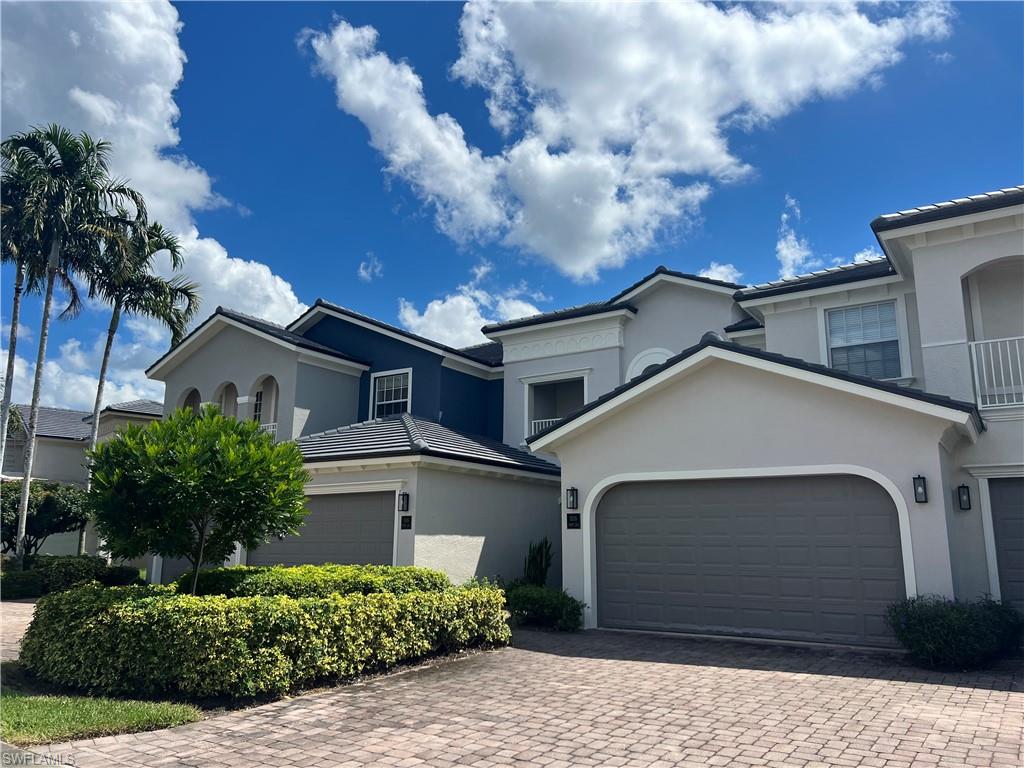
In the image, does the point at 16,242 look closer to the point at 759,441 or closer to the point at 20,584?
the point at 20,584

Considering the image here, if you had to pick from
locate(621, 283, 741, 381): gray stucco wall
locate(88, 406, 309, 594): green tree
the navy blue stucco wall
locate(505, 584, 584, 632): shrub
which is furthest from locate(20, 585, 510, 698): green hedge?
locate(621, 283, 741, 381): gray stucco wall

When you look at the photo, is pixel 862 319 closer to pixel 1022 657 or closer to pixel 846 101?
pixel 846 101

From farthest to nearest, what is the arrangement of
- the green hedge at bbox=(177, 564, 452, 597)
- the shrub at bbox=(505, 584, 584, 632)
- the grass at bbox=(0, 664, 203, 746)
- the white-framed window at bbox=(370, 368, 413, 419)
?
the white-framed window at bbox=(370, 368, 413, 419)
the shrub at bbox=(505, 584, 584, 632)
the green hedge at bbox=(177, 564, 452, 597)
the grass at bbox=(0, 664, 203, 746)

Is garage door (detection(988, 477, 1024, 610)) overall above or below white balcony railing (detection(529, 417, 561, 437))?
below

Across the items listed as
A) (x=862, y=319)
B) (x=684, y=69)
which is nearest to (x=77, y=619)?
(x=684, y=69)

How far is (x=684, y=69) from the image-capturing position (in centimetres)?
1110

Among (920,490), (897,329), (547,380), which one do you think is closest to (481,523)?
(547,380)

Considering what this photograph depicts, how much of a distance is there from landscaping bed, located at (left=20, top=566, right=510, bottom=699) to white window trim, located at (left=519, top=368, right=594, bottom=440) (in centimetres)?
1020

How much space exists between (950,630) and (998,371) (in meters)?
5.17

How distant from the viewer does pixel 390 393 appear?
66.5 feet

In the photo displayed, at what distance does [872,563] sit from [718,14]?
8.48m

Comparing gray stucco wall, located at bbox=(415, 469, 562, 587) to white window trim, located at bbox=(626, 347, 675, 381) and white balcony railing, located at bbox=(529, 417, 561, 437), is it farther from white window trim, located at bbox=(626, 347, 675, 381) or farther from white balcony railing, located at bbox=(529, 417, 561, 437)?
white window trim, located at bbox=(626, 347, 675, 381)

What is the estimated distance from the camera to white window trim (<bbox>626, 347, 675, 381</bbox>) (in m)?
17.8

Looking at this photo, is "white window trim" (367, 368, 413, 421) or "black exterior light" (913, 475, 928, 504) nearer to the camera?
"black exterior light" (913, 475, 928, 504)
